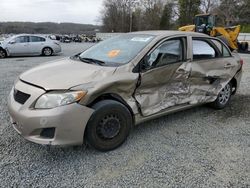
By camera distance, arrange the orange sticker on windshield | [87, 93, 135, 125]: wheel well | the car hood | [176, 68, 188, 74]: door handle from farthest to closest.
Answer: [176, 68, 188, 74]: door handle → the orange sticker on windshield → [87, 93, 135, 125]: wheel well → the car hood

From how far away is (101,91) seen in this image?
2.91m

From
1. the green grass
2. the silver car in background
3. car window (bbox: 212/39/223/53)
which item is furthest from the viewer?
the green grass

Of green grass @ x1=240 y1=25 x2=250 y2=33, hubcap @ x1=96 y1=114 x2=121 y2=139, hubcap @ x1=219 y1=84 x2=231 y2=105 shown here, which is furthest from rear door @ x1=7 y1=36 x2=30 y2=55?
green grass @ x1=240 y1=25 x2=250 y2=33

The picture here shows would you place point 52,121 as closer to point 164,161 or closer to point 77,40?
point 164,161

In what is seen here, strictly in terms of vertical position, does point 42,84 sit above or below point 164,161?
above

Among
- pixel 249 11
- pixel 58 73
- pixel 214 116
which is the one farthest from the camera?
pixel 249 11

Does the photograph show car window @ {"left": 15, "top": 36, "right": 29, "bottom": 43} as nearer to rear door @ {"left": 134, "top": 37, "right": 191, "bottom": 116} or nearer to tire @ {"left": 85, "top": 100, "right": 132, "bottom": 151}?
rear door @ {"left": 134, "top": 37, "right": 191, "bottom": 116}

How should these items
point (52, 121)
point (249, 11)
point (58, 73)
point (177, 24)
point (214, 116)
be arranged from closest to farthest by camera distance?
point (52, 121) → point (58, 73) → point (214, 116) → point (249, 11) → point (177, 24)

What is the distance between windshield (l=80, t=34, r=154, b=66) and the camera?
133 inches

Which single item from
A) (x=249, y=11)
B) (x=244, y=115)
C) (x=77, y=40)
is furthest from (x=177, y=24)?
(x=244, y=115)

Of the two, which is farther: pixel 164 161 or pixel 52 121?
pixel 164 161

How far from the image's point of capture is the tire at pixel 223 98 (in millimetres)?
4633

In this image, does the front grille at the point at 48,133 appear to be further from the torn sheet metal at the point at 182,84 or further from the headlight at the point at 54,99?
the torn sheet metal at the point at 182,84

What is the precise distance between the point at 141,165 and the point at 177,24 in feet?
183
